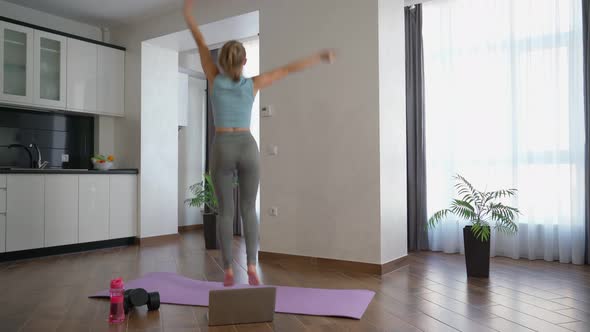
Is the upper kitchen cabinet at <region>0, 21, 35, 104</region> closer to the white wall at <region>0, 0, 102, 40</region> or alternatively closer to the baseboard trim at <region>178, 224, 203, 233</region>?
the white wall at <region>0, 0, 102, 40</region>

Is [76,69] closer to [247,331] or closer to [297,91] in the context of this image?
[297,91]

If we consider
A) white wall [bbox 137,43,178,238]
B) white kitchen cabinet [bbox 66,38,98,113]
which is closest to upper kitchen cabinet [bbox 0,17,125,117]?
white kitchen cabinet [bbox 66,38,98,113]

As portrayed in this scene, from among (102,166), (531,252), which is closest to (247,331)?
(531,252)

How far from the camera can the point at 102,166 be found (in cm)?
555

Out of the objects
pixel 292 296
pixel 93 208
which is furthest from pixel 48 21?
pixel 292 296

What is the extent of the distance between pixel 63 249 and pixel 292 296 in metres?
3.20

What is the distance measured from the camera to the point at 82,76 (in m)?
5.57

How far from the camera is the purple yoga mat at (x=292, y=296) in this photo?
2760 millimetres

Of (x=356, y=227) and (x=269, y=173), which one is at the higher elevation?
(x=269, y=173)

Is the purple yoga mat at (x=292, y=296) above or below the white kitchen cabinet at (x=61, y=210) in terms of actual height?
below

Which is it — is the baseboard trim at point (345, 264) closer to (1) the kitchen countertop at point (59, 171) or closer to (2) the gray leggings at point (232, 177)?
(2) the gray leggings at point (232, 177)

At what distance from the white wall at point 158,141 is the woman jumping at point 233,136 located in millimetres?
3785

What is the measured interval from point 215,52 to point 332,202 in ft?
12.0

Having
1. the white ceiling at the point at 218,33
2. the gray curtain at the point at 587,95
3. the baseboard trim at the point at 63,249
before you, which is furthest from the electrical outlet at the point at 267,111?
the gray curtain at the point at 587,95
